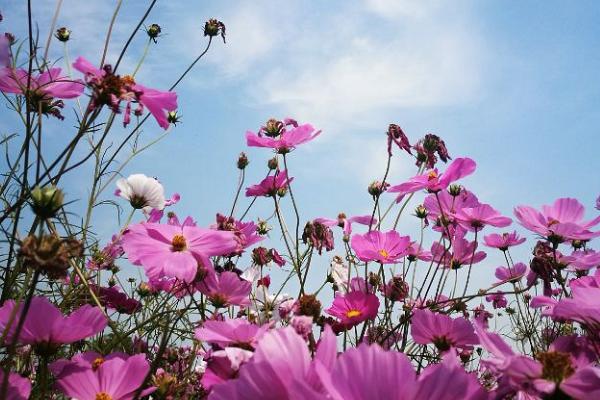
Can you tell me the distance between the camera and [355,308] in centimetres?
66

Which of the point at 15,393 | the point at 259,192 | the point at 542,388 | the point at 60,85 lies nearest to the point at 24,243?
the point at 15,393

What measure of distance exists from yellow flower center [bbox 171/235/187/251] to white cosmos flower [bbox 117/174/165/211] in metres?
0.39

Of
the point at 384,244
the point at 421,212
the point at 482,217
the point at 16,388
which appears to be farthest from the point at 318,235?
the point at 421,212

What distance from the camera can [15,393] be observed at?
0.44m

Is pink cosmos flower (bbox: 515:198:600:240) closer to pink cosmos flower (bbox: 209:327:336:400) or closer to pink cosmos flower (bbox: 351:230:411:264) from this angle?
pink cosmos flower (bbox: 351:230:411:264)

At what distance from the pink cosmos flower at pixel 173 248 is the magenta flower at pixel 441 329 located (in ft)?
0.87

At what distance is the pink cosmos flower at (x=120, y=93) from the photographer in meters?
0.58

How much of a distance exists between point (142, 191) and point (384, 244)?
0.50m

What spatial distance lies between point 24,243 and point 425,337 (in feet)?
1.68

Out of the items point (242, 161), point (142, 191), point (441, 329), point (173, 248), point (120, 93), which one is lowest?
point (441, 329)

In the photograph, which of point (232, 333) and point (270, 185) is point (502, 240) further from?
point (232, 333)

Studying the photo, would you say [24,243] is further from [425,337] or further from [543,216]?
[543,216]

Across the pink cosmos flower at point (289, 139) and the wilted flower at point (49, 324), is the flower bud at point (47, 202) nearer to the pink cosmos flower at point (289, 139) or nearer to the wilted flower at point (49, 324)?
the wilted flower at point (49, 324)

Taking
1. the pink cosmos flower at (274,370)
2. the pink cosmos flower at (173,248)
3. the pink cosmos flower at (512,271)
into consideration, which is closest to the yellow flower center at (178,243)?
the pink cosmos flower at (173,248)
